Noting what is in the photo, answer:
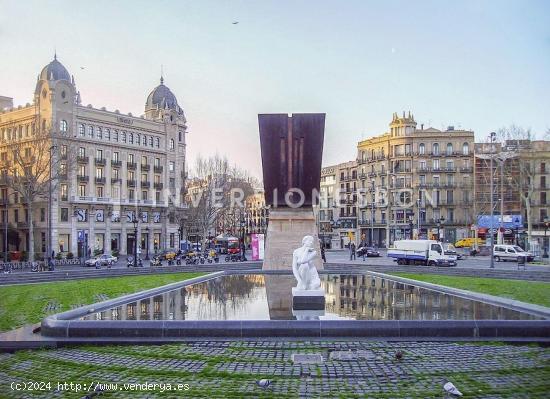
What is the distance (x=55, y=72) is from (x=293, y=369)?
63.3 metres

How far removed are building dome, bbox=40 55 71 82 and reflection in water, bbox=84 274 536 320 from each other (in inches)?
2021

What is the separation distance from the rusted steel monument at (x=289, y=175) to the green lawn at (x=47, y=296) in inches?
246

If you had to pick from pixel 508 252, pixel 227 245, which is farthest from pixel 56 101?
Answer: pixel 508 252

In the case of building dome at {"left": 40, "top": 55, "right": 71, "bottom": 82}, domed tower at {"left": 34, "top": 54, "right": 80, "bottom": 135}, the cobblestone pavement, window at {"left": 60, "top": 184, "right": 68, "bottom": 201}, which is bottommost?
the cobblestone pavement

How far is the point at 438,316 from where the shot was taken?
520 inches

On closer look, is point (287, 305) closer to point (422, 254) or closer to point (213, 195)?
point (422, 254)

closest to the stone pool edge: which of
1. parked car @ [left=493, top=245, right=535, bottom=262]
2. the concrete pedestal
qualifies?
the concrete pedestal

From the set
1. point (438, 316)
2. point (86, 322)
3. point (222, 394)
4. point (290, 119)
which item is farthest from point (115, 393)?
point (290, 119)

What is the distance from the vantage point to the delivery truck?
3972 cm

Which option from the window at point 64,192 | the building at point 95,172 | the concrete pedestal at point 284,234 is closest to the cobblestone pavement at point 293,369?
the concrete pedestal at point 284,234

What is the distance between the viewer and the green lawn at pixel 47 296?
53.9 ft

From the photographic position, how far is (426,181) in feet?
251

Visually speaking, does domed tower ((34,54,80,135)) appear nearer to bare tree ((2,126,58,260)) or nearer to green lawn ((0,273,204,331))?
bare tree ((2,126,58,260))

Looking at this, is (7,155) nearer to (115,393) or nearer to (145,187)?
(145,187)
